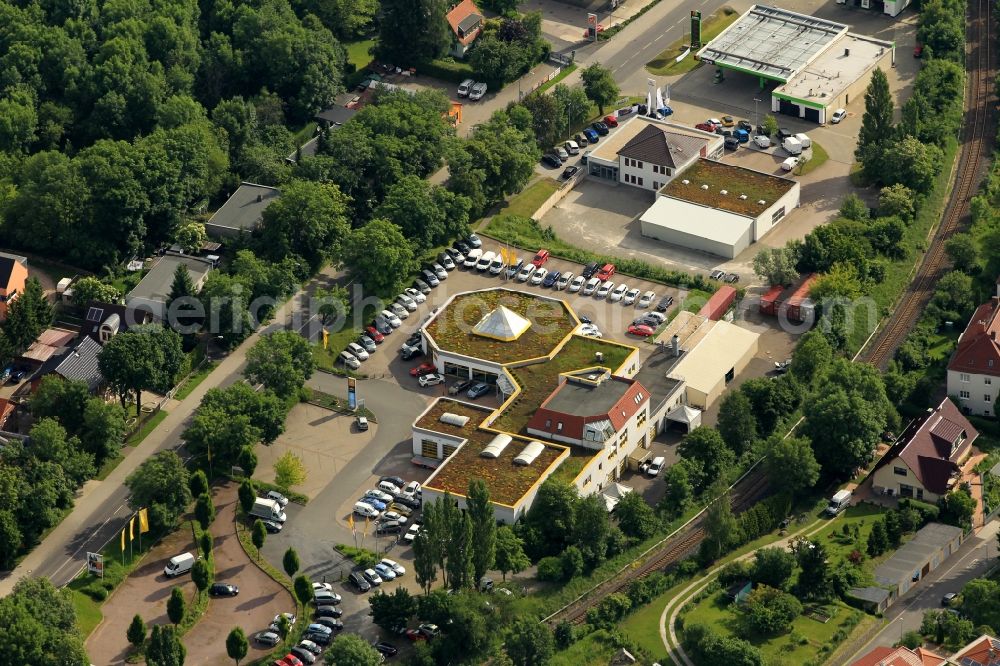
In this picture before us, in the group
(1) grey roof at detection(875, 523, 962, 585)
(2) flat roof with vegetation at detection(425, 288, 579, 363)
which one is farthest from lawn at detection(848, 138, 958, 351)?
(1) grey roof at detection(875, 523, 962, 585)

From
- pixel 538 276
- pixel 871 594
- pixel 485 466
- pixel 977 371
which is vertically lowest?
pixel 538 276

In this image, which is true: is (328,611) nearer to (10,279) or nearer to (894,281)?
(10,279)

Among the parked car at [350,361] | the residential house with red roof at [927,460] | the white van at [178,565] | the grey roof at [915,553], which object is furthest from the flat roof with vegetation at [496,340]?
Answer: the grey roof at [915,553]

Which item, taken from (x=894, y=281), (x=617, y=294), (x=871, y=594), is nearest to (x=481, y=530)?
(x=871, y=594)

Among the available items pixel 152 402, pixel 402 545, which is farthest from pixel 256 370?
pixel 402 545

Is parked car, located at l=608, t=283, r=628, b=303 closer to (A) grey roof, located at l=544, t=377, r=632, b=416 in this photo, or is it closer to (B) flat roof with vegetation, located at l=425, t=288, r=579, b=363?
(B) flat roof with vegetation, located at l=425, t=288, r=579, b=363

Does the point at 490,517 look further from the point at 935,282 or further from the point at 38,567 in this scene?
the point at 935,282
